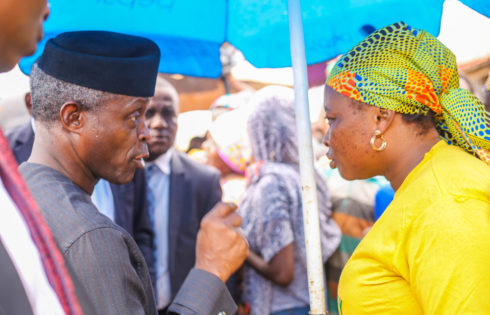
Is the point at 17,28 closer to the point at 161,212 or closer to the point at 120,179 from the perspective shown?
the point at 120,179

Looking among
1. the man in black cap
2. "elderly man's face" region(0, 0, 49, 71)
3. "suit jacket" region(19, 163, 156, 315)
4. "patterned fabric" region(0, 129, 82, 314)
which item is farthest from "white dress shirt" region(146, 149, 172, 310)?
"patterned fabric" region(0, 129, 82, 314)

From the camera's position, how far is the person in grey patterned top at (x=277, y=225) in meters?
3.44

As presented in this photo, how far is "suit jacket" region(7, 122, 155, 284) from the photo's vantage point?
3.57 m

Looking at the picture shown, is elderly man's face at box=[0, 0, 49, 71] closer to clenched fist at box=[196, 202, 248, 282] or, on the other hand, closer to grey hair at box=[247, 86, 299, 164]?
clenched fist at box=[196, 202, 248, 282]

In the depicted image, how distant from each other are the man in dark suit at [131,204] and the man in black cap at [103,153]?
1700mm

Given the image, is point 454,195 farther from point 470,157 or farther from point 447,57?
point 447,57

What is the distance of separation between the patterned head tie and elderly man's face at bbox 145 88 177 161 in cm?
232

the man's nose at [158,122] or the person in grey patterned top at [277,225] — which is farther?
the man's nose at [158,122]

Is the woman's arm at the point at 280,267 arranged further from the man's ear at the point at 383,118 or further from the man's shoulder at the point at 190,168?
the man's ear at the point at 383,118

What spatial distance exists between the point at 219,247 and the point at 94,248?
0.45 m

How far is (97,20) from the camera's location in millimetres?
2268

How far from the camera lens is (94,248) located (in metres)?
1.39

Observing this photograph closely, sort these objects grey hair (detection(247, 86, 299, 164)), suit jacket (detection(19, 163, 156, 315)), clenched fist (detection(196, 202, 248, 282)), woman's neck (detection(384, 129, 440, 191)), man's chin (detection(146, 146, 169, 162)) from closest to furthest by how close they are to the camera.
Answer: suit jacket (detection(19, 163, 156, 315)) < clenched fist (detection(196, 202, 248, 282)) < woman's neck (detection(384, 129, 440, 191)) < grey hair (detection(247, 86, 299, 164)) < man's chin (detection(146, 146, 169, 162))

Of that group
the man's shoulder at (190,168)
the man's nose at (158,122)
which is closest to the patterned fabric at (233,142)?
the man's shoulder at (190,168)
